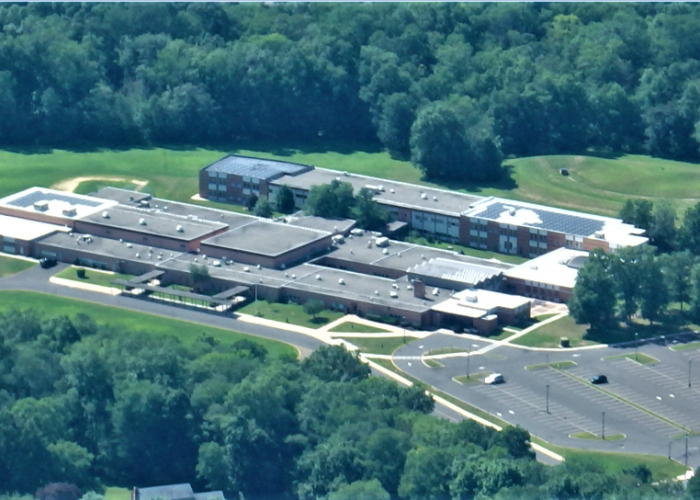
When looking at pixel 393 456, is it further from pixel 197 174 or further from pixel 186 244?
pixel 197 174

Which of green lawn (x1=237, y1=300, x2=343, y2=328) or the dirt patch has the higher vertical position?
the dirt patch

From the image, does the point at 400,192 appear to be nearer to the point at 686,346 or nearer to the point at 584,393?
the point at 686,346

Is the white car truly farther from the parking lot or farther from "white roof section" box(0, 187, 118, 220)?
"white roof section" box(0, 187, 118, 220)

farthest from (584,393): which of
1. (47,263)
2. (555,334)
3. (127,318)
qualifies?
(47,263)

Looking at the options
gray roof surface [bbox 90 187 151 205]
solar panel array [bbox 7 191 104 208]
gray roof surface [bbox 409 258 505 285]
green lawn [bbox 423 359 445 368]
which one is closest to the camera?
green lawn [bbox 423 359 445 368]

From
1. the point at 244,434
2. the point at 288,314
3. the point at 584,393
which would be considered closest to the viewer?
the point at 244,434

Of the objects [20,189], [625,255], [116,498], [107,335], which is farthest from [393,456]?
[20,189]

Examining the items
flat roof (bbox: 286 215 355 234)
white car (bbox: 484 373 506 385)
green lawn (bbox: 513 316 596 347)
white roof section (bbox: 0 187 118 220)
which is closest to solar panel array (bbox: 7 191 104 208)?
white roof section (bbox: 0 187 118 220)
